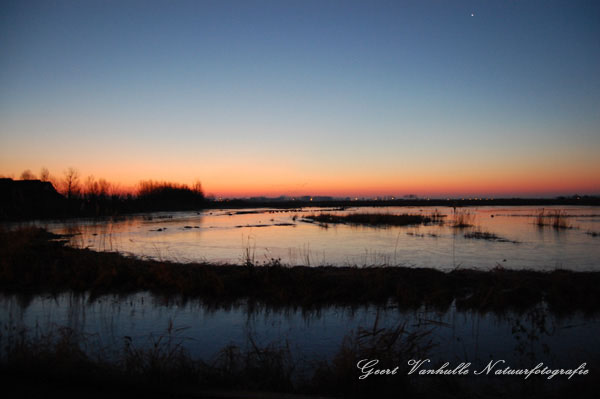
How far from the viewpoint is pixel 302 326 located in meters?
7.61

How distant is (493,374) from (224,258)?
38.1 feet

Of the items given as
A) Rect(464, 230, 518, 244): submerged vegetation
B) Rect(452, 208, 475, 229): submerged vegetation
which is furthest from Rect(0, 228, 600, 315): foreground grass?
Rect(452, 208, 475, 229): submerged vegetation

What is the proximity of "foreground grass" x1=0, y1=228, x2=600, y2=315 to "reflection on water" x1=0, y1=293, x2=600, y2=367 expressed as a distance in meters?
0.51

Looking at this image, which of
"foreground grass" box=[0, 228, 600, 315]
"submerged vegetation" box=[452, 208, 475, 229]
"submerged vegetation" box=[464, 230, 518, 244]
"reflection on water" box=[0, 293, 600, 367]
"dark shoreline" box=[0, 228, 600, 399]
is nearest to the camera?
"dark shoreline" box=[0, 228, 600, 399]

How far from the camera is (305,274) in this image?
1026 cm

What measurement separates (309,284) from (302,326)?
83.7 inches

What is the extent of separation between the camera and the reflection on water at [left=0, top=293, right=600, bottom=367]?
247 inches

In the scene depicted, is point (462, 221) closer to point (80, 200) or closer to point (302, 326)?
point (302, 326)

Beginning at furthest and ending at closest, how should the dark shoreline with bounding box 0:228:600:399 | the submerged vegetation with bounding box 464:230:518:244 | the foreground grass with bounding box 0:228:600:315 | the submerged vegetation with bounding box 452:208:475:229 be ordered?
the submerged vegetation with bounding box 452:208:475:229 → the submerged vegetation with bounding box 464:230:518:244 → the foreground grass with bounding box 0:228:600:315 → the dark shoreline with bounding box 0:228:600:399

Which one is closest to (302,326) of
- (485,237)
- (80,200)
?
(485,237)

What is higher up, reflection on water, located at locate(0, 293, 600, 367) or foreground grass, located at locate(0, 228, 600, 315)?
foreground grass, located at locate(0, 228, 600, 315)

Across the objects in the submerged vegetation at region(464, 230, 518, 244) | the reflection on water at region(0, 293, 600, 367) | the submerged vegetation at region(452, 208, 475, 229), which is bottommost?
the reflection on water at region(0, 293, 600, 367)

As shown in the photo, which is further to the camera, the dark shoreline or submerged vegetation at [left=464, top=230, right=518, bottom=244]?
submerged vegetation at [left=464, top=230, right=518, bottom=244]

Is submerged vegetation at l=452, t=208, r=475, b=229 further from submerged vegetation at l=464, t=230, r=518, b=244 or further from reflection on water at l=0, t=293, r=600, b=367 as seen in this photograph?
reflection on water at l=0, t=293, r=600, b=367
